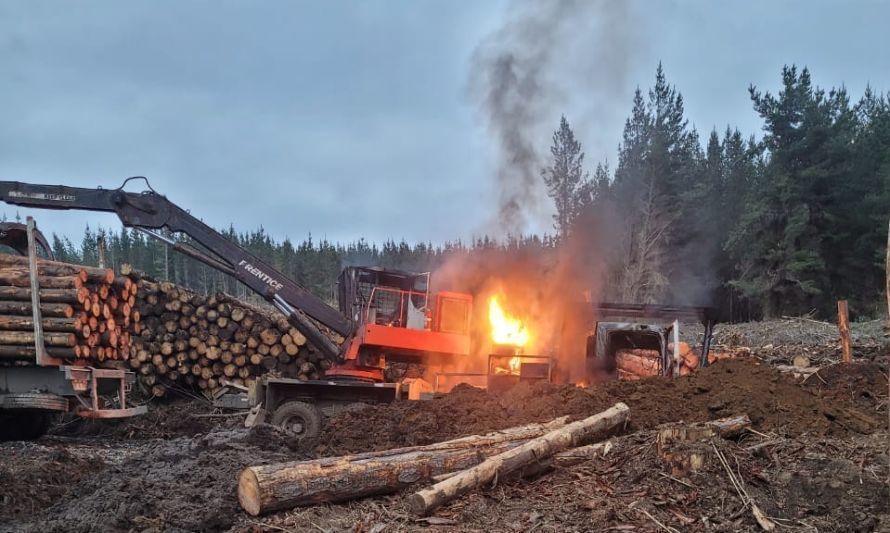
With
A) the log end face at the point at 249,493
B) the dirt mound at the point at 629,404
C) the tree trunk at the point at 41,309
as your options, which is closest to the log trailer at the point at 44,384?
the tree trunk at the point at 41,309

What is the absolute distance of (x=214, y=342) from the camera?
1519 centimetres

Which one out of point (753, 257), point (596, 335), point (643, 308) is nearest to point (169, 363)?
point (596, 335)

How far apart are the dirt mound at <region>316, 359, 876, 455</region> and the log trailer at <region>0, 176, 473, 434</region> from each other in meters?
1.97

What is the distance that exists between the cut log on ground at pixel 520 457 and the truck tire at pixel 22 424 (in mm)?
8800

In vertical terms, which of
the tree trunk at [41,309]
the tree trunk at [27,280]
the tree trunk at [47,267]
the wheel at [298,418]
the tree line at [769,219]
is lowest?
the wheel at [298,418]

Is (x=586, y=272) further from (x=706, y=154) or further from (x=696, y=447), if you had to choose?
(x=706, y=154)

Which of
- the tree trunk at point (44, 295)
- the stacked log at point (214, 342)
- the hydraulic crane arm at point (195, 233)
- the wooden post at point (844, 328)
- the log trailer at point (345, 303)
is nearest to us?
the tree trunk at point (44, 295)

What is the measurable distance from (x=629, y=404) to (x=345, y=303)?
618cm

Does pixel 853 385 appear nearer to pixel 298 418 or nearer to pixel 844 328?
pixel 844 328

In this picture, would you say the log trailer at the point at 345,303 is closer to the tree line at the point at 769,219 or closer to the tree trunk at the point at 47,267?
the tree trunk at the point at 47,267

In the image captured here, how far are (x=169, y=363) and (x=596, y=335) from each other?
983 centimetres

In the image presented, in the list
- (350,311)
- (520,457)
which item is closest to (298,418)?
(350,311)

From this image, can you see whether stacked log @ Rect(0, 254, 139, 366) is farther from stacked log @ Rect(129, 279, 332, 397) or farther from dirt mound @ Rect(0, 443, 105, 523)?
stacked log @ Rect(129, 279, 332, 397)

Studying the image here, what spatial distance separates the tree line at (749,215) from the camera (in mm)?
25156
